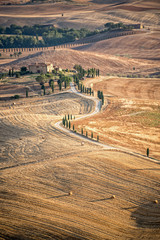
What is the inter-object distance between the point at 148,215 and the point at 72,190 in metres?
7.73

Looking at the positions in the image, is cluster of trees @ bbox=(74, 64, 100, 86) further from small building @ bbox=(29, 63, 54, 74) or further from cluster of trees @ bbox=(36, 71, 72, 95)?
small building @ bbox=(29, 63, 54, 74)

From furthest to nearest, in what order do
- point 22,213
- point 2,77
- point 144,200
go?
1. point 2,77
2. point 144,200
3. point 22,213

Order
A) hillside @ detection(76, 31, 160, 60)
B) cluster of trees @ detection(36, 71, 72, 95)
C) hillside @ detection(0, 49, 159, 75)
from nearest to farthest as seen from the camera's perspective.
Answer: cluster of trees @ detection(36, 71, 72, 95), hillside @ detection(0, 49, 159, 75), hillside @ detection(76, 31, 160, 60)

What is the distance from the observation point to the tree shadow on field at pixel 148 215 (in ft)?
79.8

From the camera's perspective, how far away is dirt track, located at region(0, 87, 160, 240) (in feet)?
77.3

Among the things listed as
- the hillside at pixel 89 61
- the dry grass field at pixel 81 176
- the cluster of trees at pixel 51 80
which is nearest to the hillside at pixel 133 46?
the hillside at pixel 89 61

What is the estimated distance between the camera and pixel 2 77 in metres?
101

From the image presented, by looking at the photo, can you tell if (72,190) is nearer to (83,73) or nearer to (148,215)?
(148,215)

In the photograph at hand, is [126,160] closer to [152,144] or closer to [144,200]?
[144,200]

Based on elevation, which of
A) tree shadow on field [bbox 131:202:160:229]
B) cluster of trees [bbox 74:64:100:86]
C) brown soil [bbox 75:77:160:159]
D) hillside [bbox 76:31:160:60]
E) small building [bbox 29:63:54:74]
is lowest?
brown soil [bbox 75:77:160:159]

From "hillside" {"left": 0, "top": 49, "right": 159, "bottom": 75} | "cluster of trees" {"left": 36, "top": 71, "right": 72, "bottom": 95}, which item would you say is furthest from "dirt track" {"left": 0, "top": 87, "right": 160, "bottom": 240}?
"hillside" {"left": 0, "top": 49, "right": 159, "bottom": 75}

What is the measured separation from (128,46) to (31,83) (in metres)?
78.0

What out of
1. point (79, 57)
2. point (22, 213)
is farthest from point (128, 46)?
point (22, 213)

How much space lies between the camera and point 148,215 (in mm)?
25578
